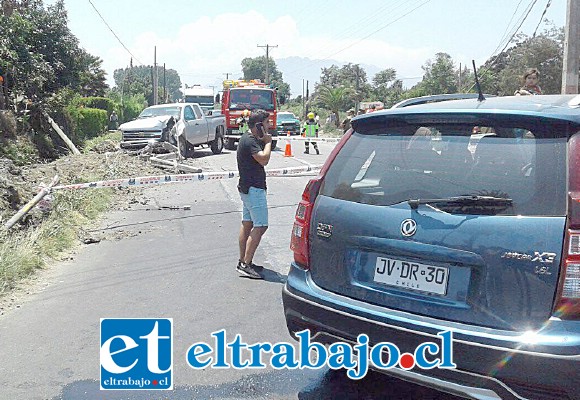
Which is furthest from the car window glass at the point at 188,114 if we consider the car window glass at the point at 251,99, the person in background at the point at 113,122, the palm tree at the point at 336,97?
the palm tree at the point at 336,97

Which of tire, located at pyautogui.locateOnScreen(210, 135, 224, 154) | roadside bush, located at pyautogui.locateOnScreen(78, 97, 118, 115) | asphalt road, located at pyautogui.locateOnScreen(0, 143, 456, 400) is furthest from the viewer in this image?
roadside bush, located at pyautogui.locateOnScreen(78, 97, 118, 115)

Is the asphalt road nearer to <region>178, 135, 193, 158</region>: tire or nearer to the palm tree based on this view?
<region>178, 135, 193, 158</region>: tire

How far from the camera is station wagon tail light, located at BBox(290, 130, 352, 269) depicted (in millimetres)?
3988

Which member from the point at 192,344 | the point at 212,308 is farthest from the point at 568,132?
the point at 212,308

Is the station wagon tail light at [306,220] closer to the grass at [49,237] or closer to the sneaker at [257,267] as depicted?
the sneaker at [257,267]

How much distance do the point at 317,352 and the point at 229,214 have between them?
6724mm

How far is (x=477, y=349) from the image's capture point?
3102 mm

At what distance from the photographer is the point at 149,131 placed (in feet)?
68.8

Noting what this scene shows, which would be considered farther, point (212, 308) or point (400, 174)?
point (212, 308)

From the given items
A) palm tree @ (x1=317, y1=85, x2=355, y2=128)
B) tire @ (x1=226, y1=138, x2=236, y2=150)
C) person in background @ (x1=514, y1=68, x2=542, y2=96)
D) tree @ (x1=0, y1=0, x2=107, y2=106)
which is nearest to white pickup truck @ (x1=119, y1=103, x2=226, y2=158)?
tire @ (x1=226, y1=138, x2=236, y2=150)

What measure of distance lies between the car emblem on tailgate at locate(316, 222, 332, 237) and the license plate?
0.39 m

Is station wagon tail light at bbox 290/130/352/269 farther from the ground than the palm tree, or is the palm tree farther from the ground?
the palm tree

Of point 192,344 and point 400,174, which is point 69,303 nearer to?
point 192,344

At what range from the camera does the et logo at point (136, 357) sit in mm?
4391
